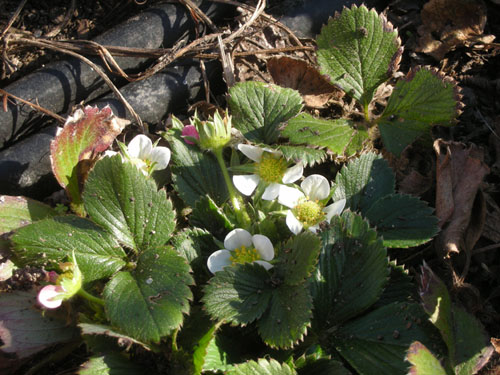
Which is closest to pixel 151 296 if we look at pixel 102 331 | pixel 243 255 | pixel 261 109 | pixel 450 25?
pixel 102 331

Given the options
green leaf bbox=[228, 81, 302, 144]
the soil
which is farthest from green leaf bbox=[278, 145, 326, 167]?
the soil

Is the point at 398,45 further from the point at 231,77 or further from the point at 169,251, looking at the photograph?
the point at 169,251

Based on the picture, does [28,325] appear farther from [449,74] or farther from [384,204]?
[449,74]

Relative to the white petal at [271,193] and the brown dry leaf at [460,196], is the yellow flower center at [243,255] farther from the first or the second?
the brown dry leaf at [460,196]

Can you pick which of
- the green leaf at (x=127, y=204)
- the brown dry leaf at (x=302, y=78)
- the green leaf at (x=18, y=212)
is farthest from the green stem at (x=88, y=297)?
the brown dry leaf at (x=302, y=78)

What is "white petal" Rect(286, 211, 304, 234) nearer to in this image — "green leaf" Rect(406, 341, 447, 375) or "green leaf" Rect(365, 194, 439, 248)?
"green leaf" Rect(365, 194, 439, 248)
